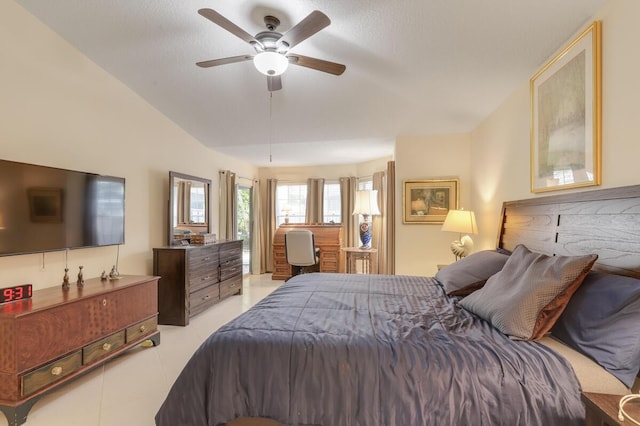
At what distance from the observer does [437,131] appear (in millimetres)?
3926

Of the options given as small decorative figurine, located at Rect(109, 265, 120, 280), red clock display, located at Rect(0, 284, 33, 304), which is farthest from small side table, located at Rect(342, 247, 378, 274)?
red clock display, located at Rect(0, 284, 33, 304)

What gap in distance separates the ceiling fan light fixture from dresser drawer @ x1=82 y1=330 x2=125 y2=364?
7.92 ft

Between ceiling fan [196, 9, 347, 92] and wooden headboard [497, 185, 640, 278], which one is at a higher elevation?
ceiling fan [196, 9, 347, 92]

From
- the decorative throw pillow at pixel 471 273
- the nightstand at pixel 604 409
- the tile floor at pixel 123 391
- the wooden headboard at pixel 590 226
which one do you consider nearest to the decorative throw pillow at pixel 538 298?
the wooden headboard at pixel 590 226

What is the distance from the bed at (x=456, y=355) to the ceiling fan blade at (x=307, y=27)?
5.31 feet

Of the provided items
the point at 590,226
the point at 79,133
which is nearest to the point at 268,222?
the point at 79,133

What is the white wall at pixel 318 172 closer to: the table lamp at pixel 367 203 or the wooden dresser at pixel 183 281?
the table lamp at pixel 367 203

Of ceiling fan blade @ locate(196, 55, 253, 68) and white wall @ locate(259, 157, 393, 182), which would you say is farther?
white wall @ locate(259, 157, 393, 182)

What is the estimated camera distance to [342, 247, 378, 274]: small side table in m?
5.06

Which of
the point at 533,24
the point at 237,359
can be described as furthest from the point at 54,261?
the point at 533,24

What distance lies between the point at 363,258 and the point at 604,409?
4.22 metres

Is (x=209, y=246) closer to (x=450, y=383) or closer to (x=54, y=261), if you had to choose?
(x=54, y=261)

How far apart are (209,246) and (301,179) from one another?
3.02 m

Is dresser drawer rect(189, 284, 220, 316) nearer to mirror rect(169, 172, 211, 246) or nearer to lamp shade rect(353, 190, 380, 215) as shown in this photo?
mirror rect(169, 172, 211, 246)
